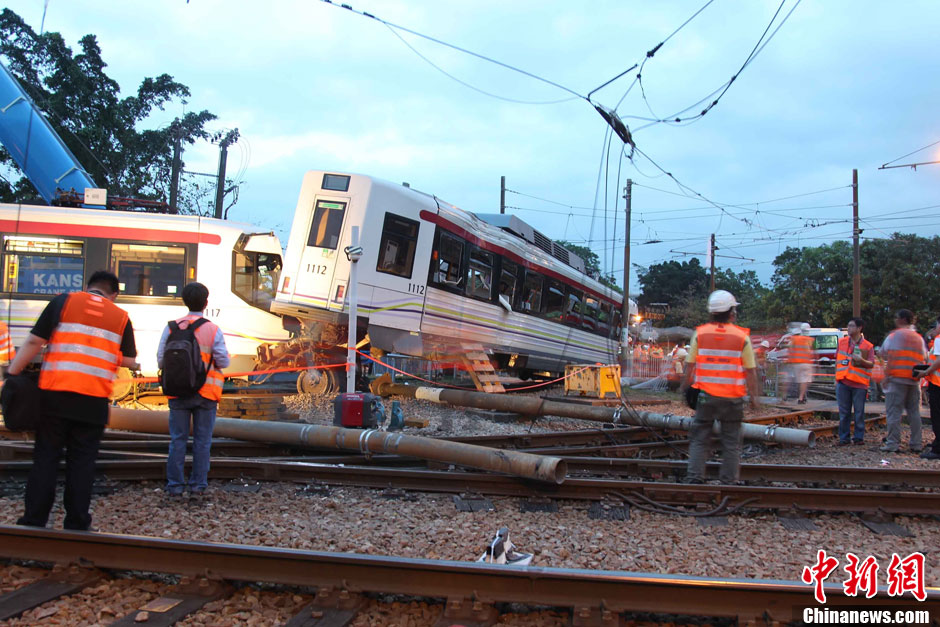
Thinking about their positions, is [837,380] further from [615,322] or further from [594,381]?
[615,322]

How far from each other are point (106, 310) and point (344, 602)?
102 inches

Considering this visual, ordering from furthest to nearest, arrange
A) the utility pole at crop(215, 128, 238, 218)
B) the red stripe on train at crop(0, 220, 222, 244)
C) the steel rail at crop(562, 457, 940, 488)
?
the utility pole at crop(215, 128, 238, 218)
the red stripe on train at crop(0, 220, 222, 244)
the steel rail at crop(562, 457, 940, 488)

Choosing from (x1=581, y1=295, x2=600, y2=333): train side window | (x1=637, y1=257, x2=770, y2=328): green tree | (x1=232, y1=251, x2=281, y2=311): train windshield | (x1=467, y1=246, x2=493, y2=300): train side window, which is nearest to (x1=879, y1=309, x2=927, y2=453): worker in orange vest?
(x1=467, y1=246, x2=493, y2=300): train side window

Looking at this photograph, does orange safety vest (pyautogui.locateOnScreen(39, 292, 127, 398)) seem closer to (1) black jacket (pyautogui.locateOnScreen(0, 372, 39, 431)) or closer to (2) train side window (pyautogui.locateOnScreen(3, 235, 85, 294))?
(1) black jacket (pyautogui.locateOnScreen(0, 372, 39, 431))

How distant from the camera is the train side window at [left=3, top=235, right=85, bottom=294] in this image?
10695mm

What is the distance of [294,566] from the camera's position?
3.28m

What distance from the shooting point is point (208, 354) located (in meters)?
5.04

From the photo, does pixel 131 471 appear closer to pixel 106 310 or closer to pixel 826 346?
pixel 106 310

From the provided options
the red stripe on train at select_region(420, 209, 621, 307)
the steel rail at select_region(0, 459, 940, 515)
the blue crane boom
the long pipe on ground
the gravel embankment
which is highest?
the blue crane boom

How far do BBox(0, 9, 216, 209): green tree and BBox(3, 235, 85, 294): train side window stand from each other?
41.8 ft

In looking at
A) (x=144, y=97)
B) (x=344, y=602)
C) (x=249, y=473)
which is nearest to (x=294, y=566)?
(x=344, y=602)

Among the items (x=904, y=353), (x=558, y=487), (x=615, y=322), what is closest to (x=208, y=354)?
(x=558, y=487)

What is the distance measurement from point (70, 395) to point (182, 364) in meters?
0.96

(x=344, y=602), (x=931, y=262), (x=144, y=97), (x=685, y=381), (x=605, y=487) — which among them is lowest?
(x=344, y=602)
